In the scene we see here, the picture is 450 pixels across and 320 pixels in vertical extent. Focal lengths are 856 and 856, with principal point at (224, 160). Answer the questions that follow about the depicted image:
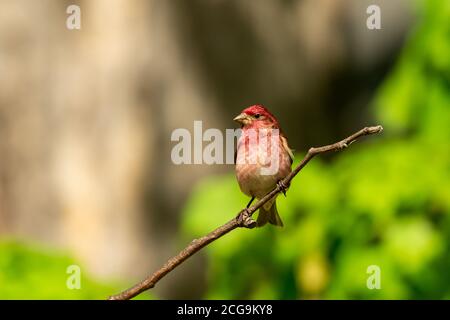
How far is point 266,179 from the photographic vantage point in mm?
1783

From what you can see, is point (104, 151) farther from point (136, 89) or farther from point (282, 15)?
point (282, 15)

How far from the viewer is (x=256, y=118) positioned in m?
1.67

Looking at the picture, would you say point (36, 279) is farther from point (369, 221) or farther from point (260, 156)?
point (369, 221)

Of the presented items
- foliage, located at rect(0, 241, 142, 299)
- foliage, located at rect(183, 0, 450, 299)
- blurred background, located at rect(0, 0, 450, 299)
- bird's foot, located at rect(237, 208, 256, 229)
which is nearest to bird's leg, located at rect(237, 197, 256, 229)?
bird's foot, located at rect(237, 208, 256, 229)

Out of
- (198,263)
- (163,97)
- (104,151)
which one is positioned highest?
(163,97)

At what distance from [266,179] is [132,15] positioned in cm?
320

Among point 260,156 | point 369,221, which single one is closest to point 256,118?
point 260,156

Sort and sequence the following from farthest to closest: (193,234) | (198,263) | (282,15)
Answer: (282,15), (198,263), (193,234)

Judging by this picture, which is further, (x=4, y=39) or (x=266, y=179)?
(x=4, y=39)

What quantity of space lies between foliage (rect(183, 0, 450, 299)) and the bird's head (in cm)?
152
